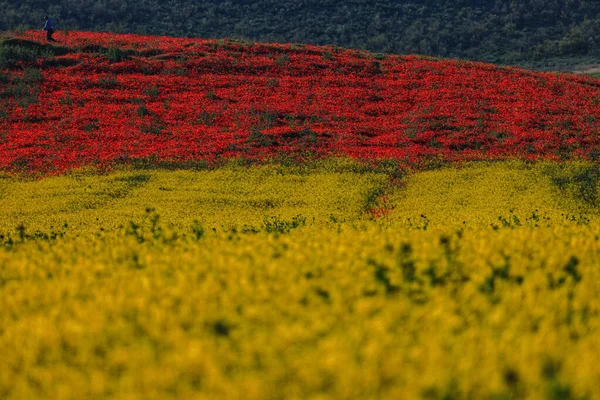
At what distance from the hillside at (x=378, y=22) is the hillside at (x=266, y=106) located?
2765 cm

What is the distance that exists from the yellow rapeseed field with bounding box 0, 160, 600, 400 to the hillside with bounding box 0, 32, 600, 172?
17318 millimetres

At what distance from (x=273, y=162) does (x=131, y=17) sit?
173ft

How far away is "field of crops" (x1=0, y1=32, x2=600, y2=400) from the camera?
5.14m

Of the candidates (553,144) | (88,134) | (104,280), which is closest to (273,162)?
(88,134)

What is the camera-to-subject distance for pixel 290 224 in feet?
53.5

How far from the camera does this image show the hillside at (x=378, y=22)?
72.2m

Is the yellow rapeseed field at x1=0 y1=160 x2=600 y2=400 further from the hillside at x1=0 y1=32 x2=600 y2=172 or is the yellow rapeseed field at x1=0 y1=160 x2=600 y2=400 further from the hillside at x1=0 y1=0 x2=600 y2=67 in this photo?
the hillside at x1=0 y1=0 x2=600 y2=67

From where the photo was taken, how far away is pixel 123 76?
37750 mm

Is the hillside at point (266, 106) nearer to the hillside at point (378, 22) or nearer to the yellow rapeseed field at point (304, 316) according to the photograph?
the yellow rapeseed field at point (304, 316)

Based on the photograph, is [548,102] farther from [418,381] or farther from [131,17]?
[131,17]

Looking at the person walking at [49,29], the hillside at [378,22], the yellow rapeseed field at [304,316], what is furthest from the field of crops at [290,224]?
the hillside at [378,22]

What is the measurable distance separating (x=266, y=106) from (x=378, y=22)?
159 ft

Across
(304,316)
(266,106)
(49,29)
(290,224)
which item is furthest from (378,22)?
(304,316)

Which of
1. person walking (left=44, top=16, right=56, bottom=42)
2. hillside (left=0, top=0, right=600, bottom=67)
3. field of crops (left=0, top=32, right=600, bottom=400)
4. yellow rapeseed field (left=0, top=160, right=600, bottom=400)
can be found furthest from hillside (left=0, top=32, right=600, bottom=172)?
hillside (left=0, top=0, right=600, bottom=67)
